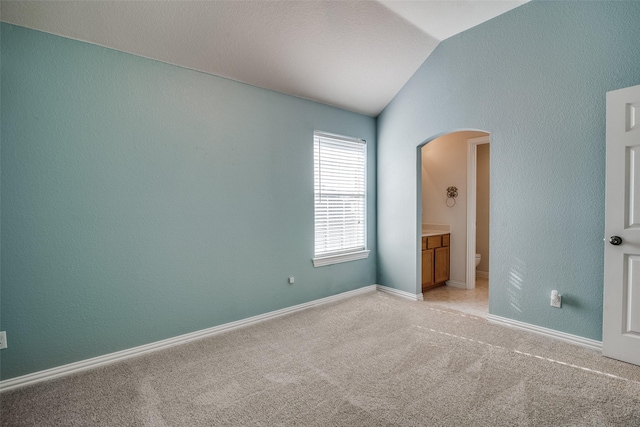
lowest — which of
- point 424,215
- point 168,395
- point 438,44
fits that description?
point 168,395

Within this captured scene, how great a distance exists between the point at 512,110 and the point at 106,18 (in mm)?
3542

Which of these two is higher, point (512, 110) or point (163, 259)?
point (512, 110)

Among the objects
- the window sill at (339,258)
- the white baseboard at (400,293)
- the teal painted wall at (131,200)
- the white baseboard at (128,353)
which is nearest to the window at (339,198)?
the window sill at (339,258)

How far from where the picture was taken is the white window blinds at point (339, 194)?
3820 millimetres

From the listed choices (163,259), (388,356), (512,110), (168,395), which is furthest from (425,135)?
(168,395)

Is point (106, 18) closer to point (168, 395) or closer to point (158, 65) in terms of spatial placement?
point (158, 65)

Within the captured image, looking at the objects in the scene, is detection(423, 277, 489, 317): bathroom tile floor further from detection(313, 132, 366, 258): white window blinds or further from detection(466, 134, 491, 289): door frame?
detection(313, 132, 366, 258): white window blinds

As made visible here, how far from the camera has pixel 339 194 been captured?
13.1ft

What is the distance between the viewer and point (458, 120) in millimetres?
3426

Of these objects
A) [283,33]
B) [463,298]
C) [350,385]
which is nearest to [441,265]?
[463,298]

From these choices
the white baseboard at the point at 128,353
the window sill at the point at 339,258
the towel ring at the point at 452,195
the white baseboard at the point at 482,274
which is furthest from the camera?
the white baseboard at the point at 482,274

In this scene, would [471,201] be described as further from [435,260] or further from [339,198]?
[339,198]

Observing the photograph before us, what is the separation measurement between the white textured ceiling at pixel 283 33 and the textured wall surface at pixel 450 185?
1429mm

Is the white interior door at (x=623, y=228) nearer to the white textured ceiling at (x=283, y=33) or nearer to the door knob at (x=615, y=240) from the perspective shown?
the door knob at (x=615, y=240)
